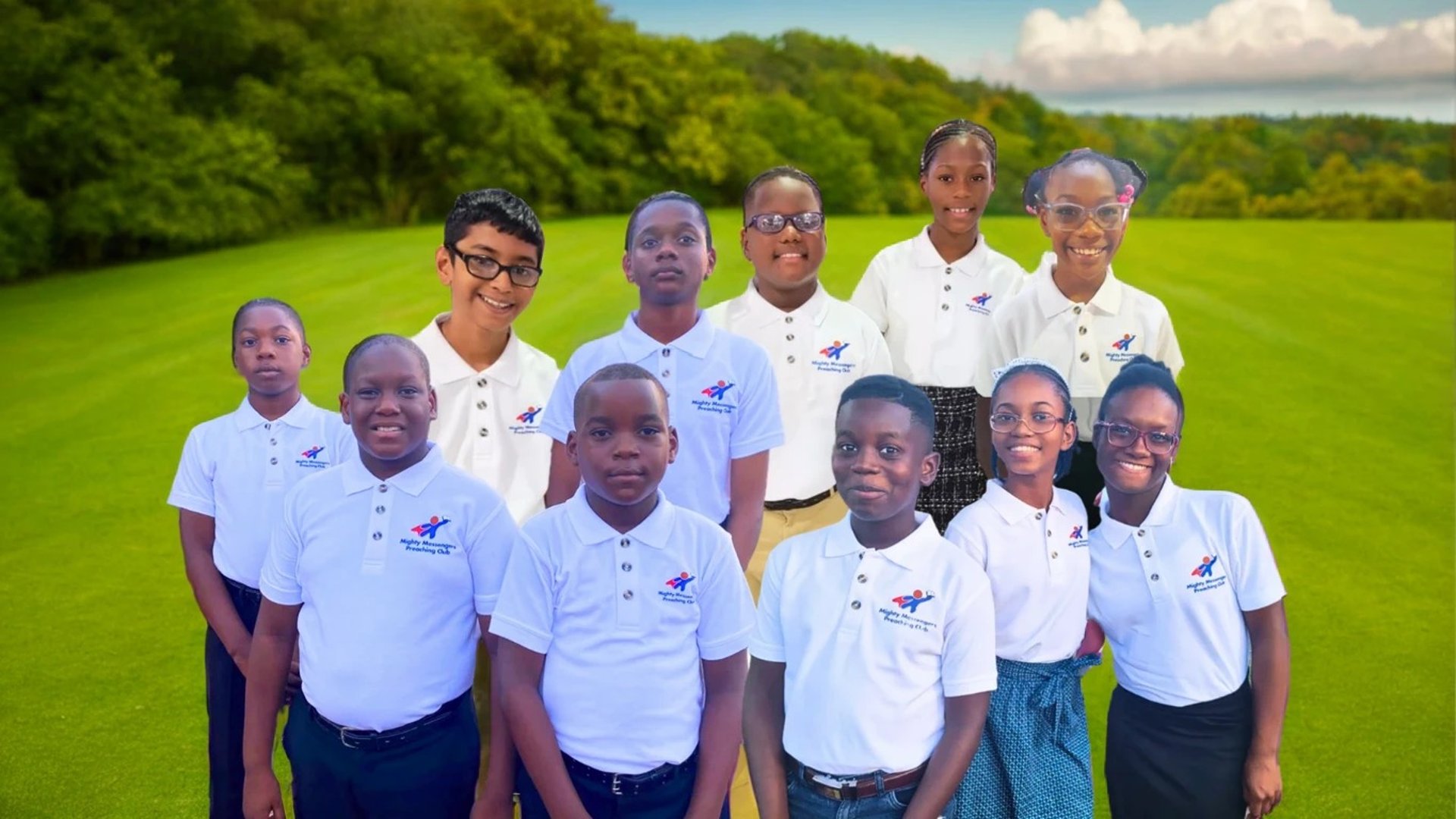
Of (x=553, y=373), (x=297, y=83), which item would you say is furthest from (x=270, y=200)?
(x=553, y=373)

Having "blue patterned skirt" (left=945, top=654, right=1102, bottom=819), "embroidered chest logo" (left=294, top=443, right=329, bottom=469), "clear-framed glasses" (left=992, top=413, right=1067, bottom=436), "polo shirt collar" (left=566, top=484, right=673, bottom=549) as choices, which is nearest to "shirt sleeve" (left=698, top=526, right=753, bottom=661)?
"polo shirt collar" (left=566, top=484, right=673, bottom=549)

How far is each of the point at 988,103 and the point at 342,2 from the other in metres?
29.4

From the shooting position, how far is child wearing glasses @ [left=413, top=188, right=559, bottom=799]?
415cm

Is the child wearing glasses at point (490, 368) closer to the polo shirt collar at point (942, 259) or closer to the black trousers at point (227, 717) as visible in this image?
the black trousers at point (227, 717)

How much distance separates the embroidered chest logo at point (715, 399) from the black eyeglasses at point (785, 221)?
2.77ft

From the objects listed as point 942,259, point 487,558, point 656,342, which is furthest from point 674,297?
point 942,259

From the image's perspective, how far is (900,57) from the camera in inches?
2333

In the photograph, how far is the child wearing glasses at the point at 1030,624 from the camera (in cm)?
339

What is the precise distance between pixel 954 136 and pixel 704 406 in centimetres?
166

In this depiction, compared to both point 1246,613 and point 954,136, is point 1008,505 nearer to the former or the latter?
point 1246,613

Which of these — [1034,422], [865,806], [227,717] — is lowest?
[227,717]

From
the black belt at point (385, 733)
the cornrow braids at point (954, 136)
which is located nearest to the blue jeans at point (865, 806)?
the black belt at point (385, 733)

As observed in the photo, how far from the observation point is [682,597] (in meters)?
3.17

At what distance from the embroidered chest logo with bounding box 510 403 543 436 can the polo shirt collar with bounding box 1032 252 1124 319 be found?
6.06ft
